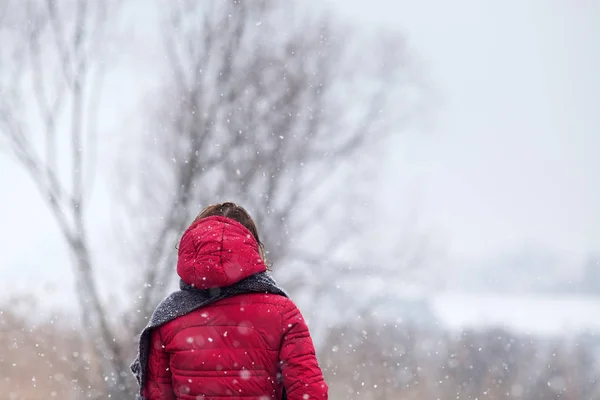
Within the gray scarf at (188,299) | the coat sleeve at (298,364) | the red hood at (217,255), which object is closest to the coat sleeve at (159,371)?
the gray scarf at (188,299)

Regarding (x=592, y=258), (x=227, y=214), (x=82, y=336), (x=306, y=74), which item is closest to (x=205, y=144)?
(x=306, y=74)

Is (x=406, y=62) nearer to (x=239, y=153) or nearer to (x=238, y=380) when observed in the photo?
(x=239, y=153)

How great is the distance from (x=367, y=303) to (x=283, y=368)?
4498mm

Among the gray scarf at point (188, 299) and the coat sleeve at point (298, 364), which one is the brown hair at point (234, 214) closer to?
the gray scarf at point (188, 299)

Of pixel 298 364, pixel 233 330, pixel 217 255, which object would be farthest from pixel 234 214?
pixel 298 364

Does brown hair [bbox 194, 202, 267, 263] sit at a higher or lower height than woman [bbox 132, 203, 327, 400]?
higher

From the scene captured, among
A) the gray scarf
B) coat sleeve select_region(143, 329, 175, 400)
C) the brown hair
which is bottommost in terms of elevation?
coat sleeve select_region(143, 329, 175, 400)

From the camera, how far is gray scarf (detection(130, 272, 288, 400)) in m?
1.50

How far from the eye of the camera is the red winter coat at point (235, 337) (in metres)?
1.45

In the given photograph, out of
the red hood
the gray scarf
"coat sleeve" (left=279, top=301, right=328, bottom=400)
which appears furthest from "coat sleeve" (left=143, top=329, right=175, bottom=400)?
"coat sleeve" (left=279, top=301, right=328, bottom=400)

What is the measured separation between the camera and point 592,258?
8.51 meters

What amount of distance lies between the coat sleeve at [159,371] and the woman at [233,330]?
35mm

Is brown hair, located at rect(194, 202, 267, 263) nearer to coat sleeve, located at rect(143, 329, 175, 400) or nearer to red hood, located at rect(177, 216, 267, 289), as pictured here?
red hood, located at rect(177, 216, 267, 289)

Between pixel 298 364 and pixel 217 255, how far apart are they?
12.2 inches
